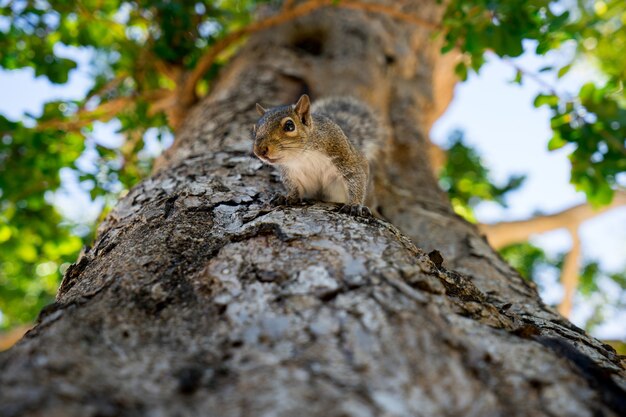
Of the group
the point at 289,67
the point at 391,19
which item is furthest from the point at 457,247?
the point at 391,19

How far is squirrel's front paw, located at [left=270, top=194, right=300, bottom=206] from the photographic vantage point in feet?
7.53

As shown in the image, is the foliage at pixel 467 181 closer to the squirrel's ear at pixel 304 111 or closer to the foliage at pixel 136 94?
the foliage at pixel 136 94

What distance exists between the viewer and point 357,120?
3387 millimetres

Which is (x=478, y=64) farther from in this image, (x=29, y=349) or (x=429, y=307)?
(x=29, y=349)

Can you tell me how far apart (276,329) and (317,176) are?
5.06ft

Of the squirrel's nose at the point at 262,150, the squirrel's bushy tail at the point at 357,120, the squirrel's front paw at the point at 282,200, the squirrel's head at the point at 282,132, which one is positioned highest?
the squirrel's bushy tail at the point at 357,120

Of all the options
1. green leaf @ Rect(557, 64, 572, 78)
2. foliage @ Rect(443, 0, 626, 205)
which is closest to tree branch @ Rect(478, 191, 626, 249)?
foliage @ Rect(443, 0, 626, 205)

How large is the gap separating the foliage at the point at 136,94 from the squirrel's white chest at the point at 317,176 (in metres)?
1.36

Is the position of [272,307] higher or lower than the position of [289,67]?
lower

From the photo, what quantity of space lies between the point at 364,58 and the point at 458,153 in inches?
89.6

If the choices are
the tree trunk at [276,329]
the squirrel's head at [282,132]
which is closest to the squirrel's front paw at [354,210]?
the tree trunk at [276,329]

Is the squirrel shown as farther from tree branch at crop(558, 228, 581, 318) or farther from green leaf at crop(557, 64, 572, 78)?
tree branch at crop(558, 228, 581, 318)

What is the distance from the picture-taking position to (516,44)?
3.19 m

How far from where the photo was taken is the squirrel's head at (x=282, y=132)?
8.64 feet
